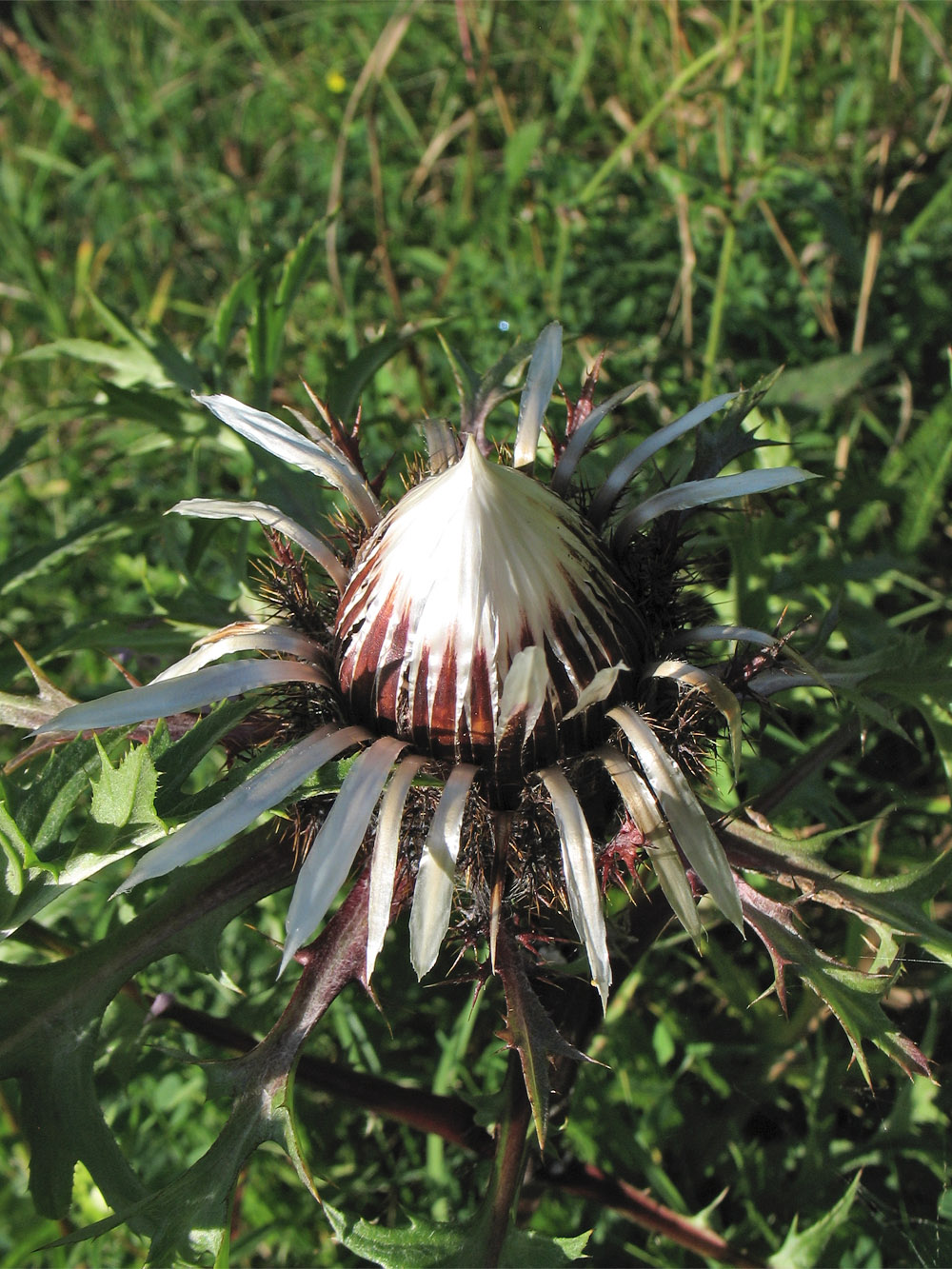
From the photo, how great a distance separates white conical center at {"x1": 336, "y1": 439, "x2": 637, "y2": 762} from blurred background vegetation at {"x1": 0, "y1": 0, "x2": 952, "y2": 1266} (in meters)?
0.35

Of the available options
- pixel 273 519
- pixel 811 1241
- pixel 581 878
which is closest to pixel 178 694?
pixel 273 519

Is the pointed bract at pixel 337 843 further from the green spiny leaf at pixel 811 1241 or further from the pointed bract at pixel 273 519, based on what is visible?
the green spiny leaf at pixel 811 1241

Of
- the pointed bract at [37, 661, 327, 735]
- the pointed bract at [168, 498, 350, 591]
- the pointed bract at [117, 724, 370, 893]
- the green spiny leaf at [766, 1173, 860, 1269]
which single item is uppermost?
the pointed bract at [168, 498, 350, 591]

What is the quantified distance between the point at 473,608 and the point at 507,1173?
0.68 meters

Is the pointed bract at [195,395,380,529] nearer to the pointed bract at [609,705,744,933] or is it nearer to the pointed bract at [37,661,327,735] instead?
the pointed bract at [37,661,327,735]

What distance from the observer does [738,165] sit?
8.04 ft

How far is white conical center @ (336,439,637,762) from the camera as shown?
1143mm

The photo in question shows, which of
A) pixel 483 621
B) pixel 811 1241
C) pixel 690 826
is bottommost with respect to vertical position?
pixel 811 1241

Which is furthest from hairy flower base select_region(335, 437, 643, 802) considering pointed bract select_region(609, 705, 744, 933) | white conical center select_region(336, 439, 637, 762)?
pointed bract select_region(609, 705, 744, 933)

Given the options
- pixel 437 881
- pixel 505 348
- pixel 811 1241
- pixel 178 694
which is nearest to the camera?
pixel 437 881

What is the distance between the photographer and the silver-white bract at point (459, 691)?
3.44ft

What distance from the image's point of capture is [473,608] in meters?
1.14

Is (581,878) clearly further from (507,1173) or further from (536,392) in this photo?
Answer: (536,392)

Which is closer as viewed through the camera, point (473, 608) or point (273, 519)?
point (473, 608)
